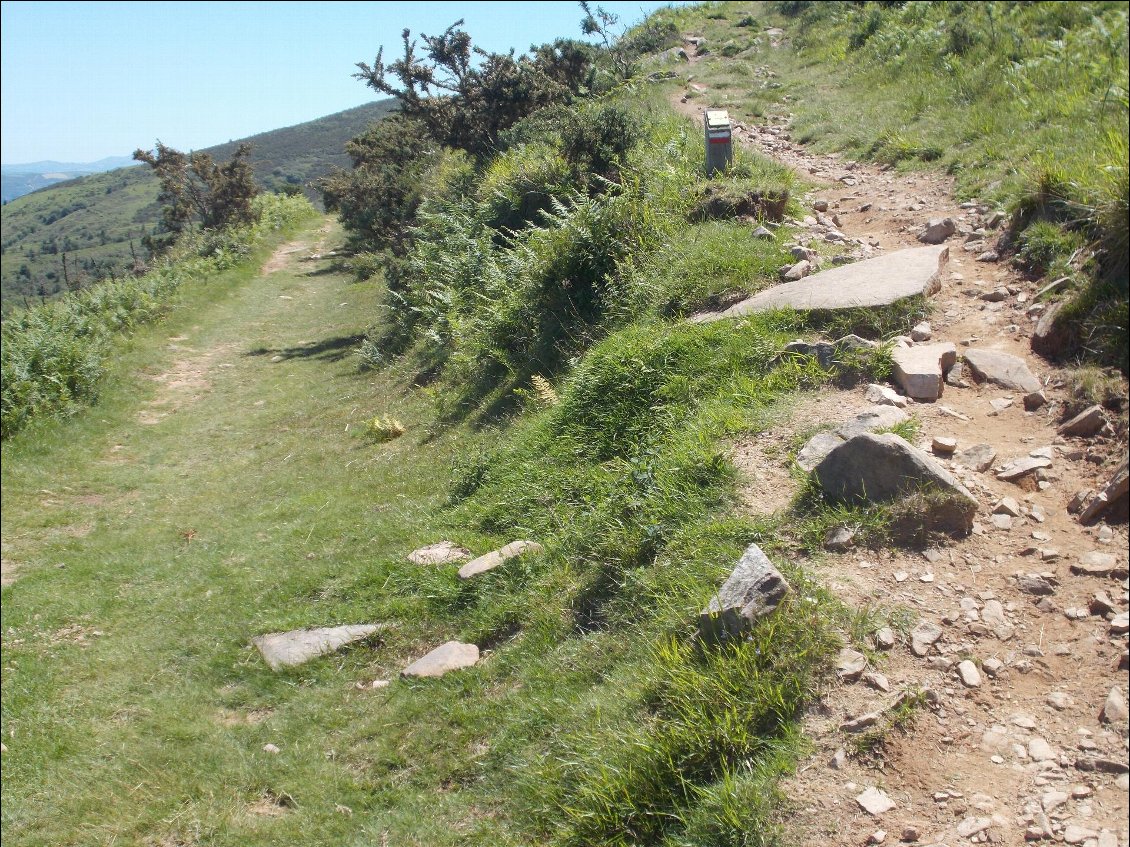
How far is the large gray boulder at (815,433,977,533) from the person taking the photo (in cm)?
388

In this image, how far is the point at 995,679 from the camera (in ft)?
10.5

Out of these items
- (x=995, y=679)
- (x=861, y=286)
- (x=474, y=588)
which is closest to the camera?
(x=995, y=679)

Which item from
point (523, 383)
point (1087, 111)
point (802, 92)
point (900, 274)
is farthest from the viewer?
point (802, 92)

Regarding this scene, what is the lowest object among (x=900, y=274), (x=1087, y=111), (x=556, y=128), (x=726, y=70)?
(x=900, y=274)

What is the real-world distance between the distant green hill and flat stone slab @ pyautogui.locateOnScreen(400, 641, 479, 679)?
68.8 meters

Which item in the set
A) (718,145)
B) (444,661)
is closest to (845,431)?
(444,661)

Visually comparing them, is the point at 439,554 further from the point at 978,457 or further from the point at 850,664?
the point at 978,457

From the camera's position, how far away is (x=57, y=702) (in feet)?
18.1

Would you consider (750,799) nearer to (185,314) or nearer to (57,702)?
(57,702)

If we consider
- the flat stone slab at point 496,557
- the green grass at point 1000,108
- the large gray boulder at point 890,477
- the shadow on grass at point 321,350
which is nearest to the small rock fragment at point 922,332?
the green grass at point 1000,108

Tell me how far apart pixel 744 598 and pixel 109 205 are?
118697 mm

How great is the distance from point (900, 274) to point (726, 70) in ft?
42.6

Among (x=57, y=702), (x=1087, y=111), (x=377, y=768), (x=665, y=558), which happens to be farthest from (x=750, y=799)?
(x=1087, y=111)

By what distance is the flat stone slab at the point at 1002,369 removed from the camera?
15.3 ft
